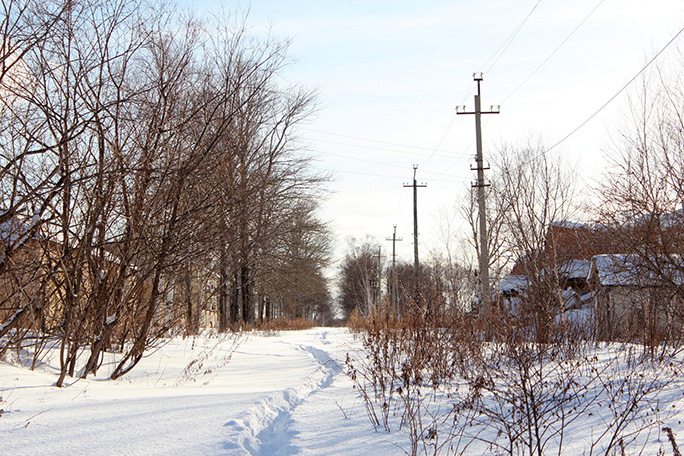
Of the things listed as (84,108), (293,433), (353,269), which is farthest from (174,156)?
(353,269)

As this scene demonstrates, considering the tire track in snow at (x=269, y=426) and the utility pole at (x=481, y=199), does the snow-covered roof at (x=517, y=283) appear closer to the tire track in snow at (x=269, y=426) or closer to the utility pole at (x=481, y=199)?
the utility pole at (x=481, y=199)

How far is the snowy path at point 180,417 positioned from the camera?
370 centimetres

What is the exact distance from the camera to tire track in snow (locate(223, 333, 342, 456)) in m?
3.84

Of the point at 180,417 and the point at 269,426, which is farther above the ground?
the point at 180,417

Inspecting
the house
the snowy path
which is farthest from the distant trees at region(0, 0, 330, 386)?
the house

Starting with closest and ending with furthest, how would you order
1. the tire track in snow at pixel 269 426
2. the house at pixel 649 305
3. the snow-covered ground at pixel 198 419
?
the snow-covered ground at pixel 198 419 → the tire track in snow at pixel 269 426 → the house at pixel 649 305

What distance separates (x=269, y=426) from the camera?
15.1 feet

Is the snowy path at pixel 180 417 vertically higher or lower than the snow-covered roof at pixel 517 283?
lower

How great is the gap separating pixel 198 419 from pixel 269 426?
584 millimetres

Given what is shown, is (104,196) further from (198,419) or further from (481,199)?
(481,199)

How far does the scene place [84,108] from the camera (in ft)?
18.3

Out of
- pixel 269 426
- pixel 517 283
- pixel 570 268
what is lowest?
pixel 269 426

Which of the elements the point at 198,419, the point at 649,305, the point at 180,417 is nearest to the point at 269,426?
the point at 198,419

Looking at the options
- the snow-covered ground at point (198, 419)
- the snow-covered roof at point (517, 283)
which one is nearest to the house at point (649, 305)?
the snow-covered roof at point (517, 283)
